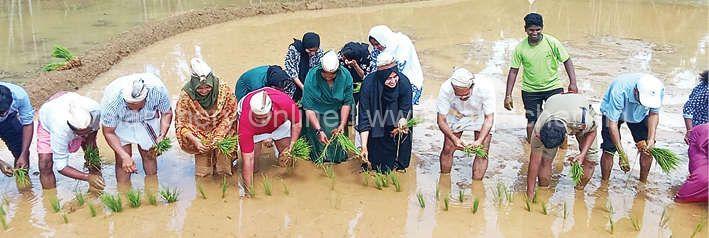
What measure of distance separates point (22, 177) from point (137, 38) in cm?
595

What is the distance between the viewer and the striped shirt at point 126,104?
504 centimetres

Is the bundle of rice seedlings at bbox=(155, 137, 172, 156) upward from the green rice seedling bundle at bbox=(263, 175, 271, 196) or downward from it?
upward

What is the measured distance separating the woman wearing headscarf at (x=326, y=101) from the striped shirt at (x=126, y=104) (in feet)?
3.92

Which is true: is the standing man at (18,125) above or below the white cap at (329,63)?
below

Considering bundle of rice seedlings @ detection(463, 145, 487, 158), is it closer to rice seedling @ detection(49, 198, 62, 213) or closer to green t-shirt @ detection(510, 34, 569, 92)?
green t-shirt @ detection(510, 34, 569, 92)

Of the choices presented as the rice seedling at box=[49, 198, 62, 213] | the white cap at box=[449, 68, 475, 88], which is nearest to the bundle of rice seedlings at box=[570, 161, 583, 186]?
the white cap at box=[449, 68, 475, 88]

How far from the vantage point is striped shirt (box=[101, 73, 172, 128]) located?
5.04 meters

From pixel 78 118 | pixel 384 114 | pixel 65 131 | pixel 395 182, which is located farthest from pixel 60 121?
pixel 395 182


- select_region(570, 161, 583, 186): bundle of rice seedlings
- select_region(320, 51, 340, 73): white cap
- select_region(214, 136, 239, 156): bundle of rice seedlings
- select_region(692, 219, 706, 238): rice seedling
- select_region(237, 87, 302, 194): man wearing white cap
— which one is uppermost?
select_region(320, 51, 340, 73): white cap

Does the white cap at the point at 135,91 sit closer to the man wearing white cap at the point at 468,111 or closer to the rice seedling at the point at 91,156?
the rice seedling at the point at 91,156

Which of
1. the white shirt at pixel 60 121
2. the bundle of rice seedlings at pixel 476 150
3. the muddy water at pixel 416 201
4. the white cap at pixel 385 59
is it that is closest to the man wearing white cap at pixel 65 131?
the white shirt at pixel 60 121

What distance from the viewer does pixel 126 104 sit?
5.09 metres

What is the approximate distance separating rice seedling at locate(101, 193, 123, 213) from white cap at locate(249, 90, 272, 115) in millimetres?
1235

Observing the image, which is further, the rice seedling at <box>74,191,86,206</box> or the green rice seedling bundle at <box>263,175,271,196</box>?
the green rice seedling bundle at <box>263,175,271,196</box>
